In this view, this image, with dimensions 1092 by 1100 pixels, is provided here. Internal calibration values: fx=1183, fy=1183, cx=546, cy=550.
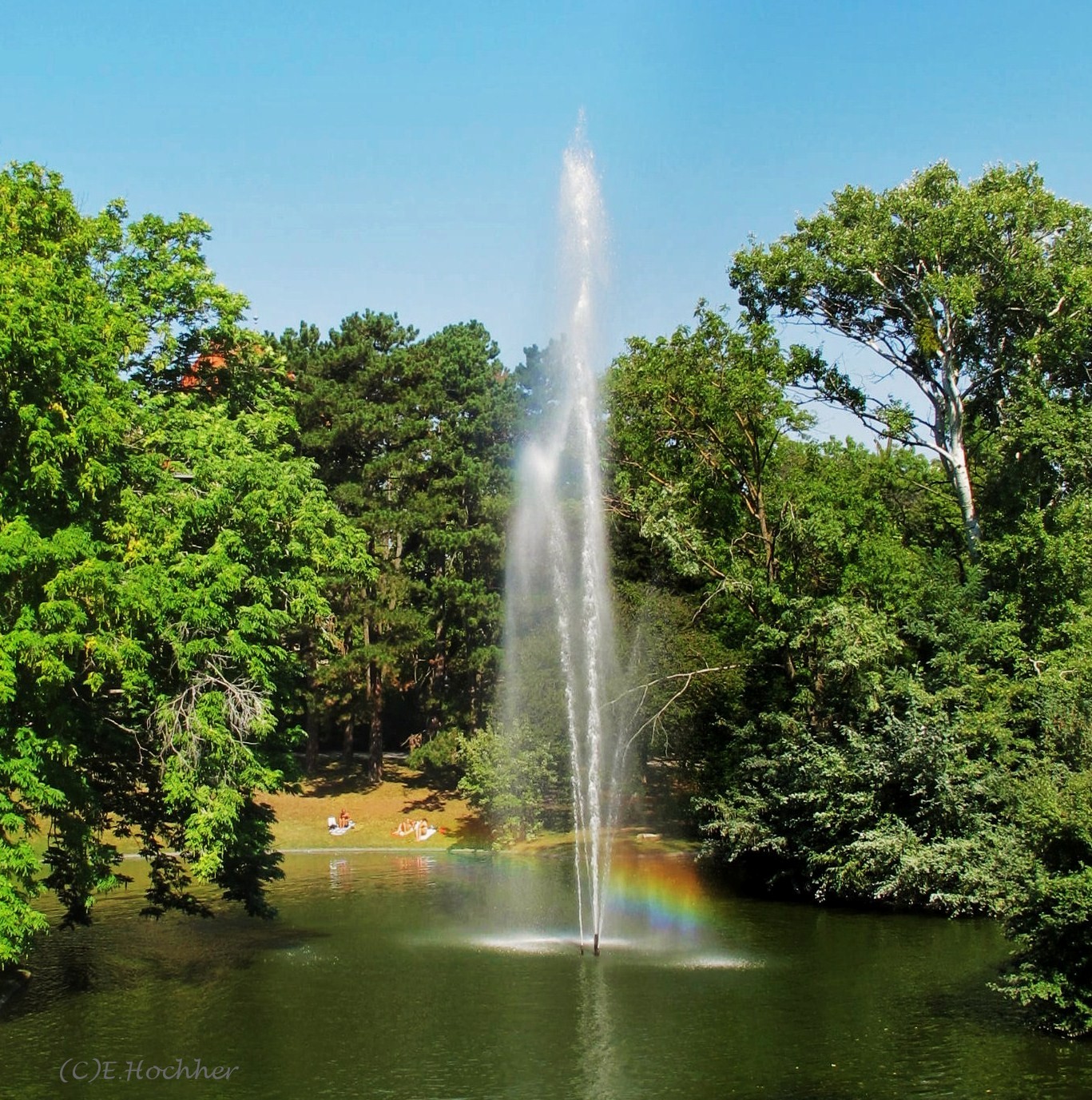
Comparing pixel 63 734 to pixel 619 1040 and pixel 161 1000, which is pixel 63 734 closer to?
pixel 161 1000

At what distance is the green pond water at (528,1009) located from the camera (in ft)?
52.0

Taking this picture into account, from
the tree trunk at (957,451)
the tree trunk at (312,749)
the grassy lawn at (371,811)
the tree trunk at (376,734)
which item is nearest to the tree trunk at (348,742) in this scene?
the grassy lawn at (371,811)

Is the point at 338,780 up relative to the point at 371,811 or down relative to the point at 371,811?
up

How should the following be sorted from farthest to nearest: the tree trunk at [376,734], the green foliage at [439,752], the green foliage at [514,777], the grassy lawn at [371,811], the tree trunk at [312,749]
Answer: the tree trunk at [312,749], the tree trunk at [376,734], the green foliage at [439,752], the grassy lawn at [371,811], the green foliage at [514,777]

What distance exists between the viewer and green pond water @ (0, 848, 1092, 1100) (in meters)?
15.8

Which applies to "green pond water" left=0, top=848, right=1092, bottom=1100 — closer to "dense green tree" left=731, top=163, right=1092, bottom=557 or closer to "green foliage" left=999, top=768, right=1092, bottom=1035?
"green foliage" left=999, top=768, right=1092, bottom=1035

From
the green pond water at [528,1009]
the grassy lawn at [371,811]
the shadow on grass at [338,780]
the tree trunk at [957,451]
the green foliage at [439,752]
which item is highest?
the tree trunk at [957,451]

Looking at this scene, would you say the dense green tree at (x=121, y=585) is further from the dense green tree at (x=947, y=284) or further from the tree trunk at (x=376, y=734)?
the tree trunk at (x=376, y=734)

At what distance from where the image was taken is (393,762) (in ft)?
180

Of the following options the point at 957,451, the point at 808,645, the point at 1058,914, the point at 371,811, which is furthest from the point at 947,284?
the point at 371,811

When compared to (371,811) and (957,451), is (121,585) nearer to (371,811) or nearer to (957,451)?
(957,451)

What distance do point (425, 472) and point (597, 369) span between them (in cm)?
2439

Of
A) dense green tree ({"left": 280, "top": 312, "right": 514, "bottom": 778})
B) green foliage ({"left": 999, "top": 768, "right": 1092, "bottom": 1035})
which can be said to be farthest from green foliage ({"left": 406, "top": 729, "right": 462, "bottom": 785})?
green foliage ({"left": 999, "top": 768, "right": 1092, "bottom": 1035})

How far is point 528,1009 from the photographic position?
63.3 ft
